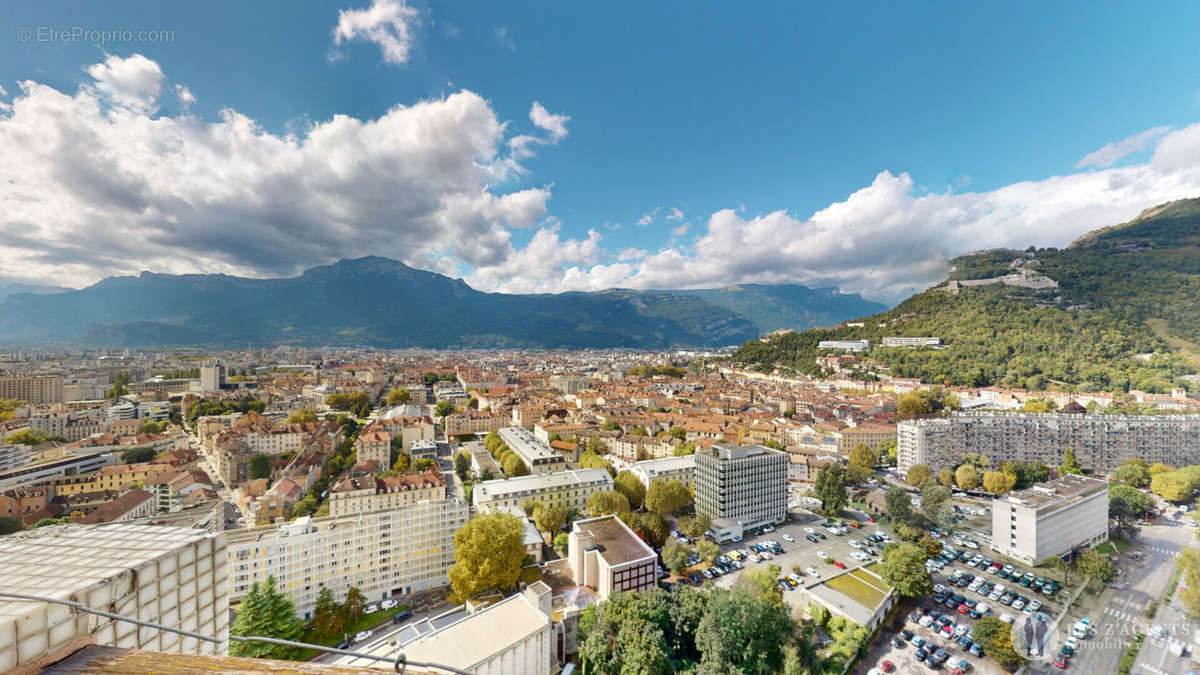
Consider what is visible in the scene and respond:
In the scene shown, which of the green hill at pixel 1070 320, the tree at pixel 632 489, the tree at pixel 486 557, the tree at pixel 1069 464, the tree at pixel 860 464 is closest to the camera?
the tree at pixel 486 557

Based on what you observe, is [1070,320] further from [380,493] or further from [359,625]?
[359,625]

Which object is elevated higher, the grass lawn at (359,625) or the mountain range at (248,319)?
the mountain range at (248,319)

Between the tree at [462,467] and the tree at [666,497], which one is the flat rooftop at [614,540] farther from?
the tree at [462,467]

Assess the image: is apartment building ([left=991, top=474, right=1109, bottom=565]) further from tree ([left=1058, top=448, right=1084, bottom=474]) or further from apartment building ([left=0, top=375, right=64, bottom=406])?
apartment building ([left=0, top=375, right=64, bottom=406])

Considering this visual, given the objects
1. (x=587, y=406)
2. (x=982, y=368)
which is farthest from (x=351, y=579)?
(x=982, y=368)

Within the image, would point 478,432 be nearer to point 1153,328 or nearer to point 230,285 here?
point 1153,328

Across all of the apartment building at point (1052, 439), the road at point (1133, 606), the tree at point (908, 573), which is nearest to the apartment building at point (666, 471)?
the tree at point (908, 573)
